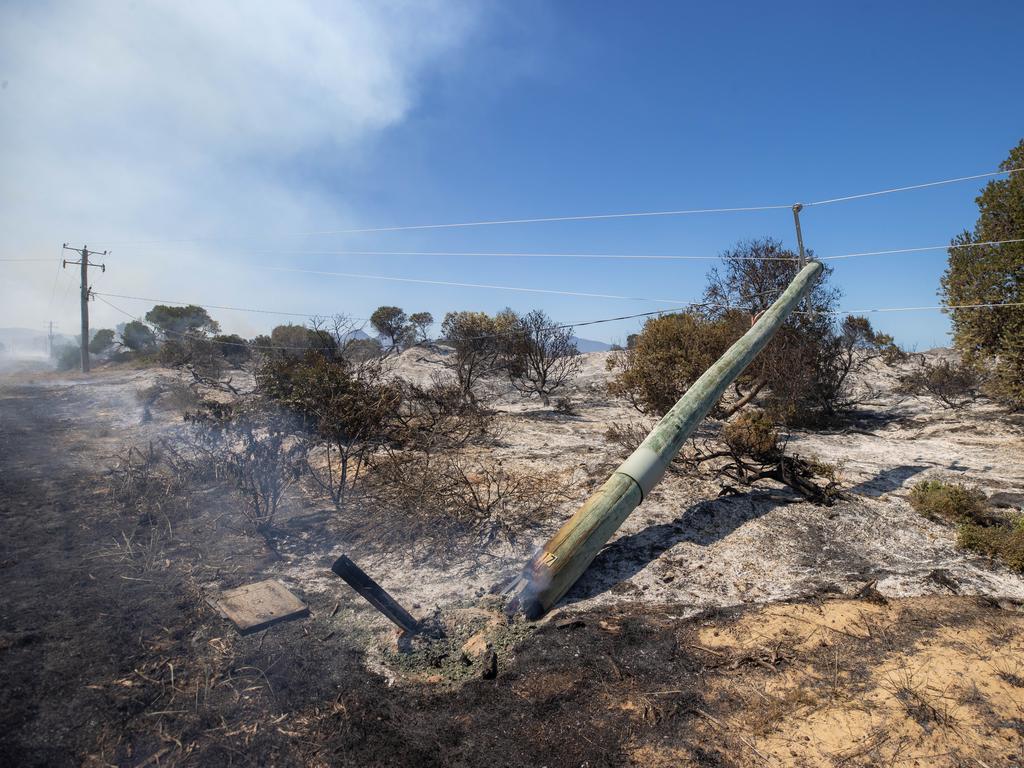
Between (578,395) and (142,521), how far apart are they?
1456cm

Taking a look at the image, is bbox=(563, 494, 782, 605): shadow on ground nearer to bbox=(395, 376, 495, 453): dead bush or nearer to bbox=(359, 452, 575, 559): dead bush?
bbox=(359, 452, 575, 559): dead bush

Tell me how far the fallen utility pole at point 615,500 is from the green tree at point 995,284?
6368mm

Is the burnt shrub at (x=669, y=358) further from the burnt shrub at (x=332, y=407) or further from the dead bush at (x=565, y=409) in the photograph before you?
the burnt shrub at (x=332, y=407)

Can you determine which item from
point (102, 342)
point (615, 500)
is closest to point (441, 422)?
point (615, 500)

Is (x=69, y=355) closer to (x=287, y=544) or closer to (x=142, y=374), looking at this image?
(x=142, y=374)

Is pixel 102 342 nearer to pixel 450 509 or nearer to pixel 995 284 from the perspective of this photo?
pixel 450 509

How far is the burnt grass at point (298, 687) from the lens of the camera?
3.30 metres

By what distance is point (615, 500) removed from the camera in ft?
18.3

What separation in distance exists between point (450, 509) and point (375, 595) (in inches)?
107

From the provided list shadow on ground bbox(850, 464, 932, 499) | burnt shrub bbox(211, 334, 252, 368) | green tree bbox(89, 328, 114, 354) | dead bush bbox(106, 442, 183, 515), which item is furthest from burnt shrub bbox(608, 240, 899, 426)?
green tree bbox(89, 328, 114, 354)

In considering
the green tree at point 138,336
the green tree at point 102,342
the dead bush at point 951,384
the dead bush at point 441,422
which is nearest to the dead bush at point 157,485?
the dead bush at point 441,422

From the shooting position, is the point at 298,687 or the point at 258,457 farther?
the point at 258,457

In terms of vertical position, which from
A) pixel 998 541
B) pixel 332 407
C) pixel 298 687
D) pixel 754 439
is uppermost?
pixel 332 407

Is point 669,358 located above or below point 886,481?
above
